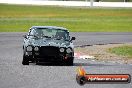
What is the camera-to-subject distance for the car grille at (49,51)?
18578mm

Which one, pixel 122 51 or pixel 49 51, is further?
pixel 122 51

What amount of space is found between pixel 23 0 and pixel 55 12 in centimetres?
3010

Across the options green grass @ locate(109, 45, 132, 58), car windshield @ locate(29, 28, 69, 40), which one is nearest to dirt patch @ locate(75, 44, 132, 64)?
green grass @ locate(109, 45, 132, 58)

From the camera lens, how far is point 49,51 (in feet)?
61.2

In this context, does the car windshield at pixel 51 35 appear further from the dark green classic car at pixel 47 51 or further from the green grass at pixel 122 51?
the green grass at pixel 122 51

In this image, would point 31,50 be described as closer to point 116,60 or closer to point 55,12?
point 116,60

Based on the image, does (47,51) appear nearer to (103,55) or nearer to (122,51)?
(103,55)

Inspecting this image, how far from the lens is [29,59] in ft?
61.2

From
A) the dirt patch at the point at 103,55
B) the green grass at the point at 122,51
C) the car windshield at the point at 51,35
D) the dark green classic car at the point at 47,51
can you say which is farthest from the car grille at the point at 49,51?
the green grass at the point at 122,51

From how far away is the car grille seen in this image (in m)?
18.6

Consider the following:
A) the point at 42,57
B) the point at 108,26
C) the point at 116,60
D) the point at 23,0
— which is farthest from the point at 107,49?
the point at 23,0

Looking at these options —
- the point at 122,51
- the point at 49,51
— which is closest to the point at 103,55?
the point at 122,51

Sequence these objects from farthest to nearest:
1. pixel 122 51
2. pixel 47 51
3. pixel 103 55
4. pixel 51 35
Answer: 1. pixel 122 51
2. pixel 103 55
3. pixel 51 35
4. pixel 47 51

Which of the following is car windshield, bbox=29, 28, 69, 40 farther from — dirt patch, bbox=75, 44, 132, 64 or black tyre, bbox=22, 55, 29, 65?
dirt patch, bbox=75, 44, 132, 64
